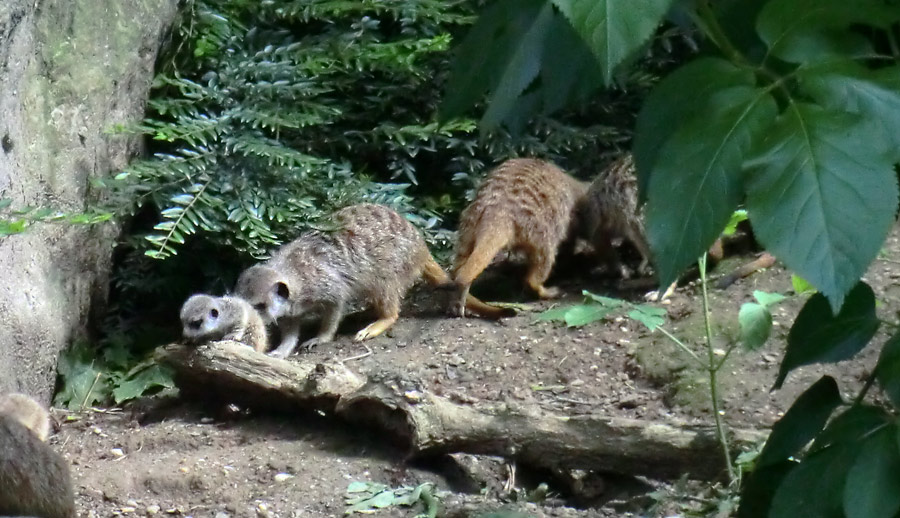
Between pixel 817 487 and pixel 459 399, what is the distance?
99.4 inches

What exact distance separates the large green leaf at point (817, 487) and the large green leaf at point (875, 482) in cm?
3

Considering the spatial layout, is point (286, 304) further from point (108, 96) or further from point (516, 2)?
point (516, 2)

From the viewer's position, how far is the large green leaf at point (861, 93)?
83 centimetres

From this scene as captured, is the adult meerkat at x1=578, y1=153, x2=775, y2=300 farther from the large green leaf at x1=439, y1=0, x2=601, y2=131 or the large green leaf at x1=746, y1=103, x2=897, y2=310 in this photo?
the large green leaf at x1=746, y1=103, x2=897, y2=310

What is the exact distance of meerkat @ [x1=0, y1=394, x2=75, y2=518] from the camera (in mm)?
2607

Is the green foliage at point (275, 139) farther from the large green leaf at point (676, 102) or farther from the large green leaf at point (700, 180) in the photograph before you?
the large green leaf at point (700, 180)

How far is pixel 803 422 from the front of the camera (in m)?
1.20

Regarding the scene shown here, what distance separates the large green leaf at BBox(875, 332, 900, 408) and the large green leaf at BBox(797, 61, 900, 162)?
0.30 m

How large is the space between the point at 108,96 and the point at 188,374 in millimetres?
1407

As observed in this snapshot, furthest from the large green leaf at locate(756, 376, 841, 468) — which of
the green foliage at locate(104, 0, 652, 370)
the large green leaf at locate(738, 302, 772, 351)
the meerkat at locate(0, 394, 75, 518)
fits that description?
the green foliage at locate(104, 0, 652, 370)

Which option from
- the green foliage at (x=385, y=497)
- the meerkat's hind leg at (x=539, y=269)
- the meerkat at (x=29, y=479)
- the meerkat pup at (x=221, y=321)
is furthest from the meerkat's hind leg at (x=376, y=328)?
the meerkat at (x=29, y=479)

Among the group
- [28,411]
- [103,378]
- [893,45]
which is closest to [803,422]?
[893,45]

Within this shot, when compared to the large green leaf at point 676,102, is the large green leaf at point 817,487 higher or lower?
lower

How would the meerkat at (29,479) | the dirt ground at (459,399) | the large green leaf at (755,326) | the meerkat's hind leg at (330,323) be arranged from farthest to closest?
1. the meerkat's hind leg at (330,323)
2. the dirt ground at (459,399)
3. the meerkat at (29,479)
4. the large green leaf at (755,326)
